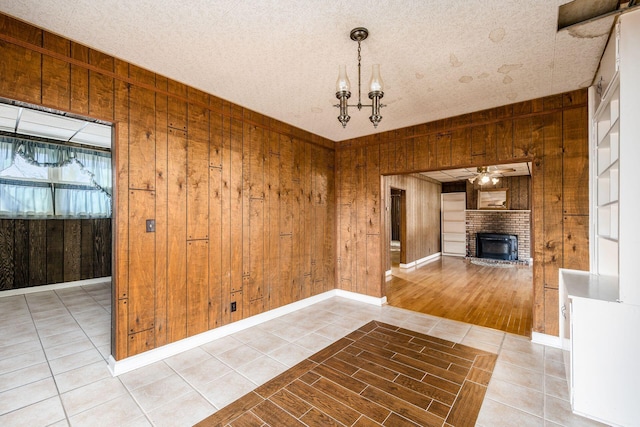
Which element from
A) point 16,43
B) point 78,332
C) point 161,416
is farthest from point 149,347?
point 16,43

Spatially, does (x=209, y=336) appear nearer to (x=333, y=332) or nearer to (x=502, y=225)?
(x=333, y=332)

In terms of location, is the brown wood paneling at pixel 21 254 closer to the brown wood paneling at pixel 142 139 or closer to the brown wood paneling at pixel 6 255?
the brown wood paneling at pixel 6 255

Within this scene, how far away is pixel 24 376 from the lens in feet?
7.91

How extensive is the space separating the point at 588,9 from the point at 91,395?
4.62m

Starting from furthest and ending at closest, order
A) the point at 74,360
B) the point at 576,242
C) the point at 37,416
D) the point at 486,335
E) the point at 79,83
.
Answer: the point at 486,335 → the point at 576,242 → the point at 74,360 → the point at 79,83 → the point at 37,416

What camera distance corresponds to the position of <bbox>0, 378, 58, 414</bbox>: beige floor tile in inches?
80.4

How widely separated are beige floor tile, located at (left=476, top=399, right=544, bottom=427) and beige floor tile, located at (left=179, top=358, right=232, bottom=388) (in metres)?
2.12

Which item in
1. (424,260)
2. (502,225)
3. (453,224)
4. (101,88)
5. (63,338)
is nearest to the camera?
(101,88)

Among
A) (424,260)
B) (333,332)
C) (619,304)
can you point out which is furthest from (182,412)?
(424,260)

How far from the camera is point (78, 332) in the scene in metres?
3.34

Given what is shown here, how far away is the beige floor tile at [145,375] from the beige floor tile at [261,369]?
67cm

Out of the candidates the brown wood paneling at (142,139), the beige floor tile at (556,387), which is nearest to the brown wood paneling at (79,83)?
the brown wood paneling at (142,139)

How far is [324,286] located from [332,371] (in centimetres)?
220

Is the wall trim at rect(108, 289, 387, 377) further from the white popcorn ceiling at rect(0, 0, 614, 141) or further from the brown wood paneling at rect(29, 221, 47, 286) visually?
the brown wood paneling at rect(29, 221, 47, 286)
